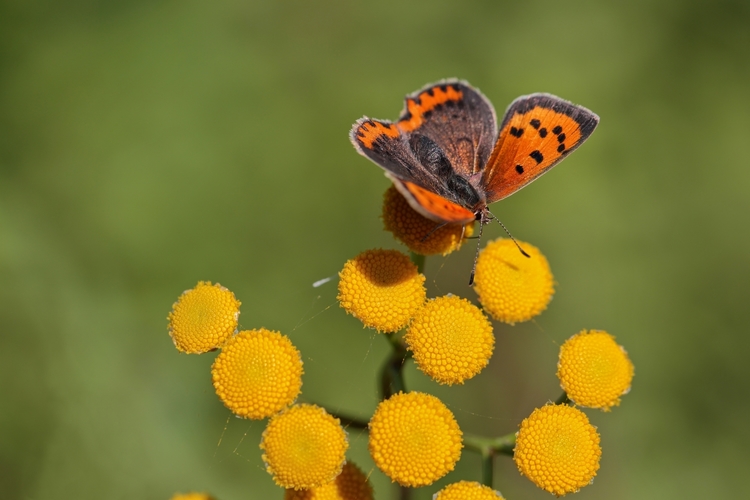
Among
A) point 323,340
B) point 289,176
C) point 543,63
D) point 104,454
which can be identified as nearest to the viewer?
point 104,454

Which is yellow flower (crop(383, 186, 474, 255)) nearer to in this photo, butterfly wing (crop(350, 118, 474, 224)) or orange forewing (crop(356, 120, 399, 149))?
butterfly wing (crop(350, 118, 474, 224))

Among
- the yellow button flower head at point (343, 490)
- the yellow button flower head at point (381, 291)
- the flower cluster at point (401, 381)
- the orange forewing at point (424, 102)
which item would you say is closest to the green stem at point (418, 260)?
the flower cluster at point (401, 381)

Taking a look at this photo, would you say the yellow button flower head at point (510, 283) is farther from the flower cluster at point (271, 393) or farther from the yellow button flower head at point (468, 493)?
the flower cluster at point (271, 393)

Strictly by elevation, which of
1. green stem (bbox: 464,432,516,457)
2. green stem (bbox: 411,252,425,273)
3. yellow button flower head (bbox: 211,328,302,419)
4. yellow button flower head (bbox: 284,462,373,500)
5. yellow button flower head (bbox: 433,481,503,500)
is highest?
green stem (bbox: 411,252,425,273)

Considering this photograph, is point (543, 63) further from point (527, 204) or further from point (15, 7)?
point (15, 7)

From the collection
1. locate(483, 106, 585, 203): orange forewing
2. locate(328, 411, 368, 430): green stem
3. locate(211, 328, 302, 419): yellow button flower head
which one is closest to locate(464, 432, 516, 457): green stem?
locate(328, 411, 368, 430): green stem

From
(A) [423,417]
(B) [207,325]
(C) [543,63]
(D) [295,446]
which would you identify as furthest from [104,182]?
(C) [543,63]

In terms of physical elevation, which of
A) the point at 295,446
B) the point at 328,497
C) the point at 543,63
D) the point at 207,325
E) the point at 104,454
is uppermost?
the point at 543,63
